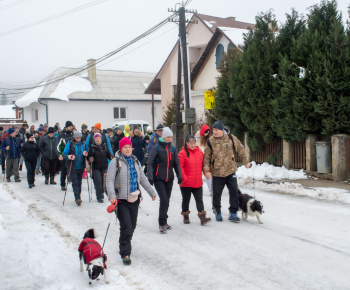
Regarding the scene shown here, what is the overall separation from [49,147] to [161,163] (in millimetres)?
7725

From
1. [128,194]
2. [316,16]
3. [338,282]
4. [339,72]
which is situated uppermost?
[316,16]

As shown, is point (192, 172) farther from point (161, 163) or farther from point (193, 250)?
point (193, 250)

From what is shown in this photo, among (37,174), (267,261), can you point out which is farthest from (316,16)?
(37,174)

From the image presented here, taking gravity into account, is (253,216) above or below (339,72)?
below

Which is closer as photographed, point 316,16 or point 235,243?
point 235,243

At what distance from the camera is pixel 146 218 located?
839 centimetres

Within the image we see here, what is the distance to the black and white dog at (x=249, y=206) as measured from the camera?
7.54 m

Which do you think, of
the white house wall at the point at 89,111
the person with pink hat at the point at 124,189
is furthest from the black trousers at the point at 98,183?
the white house wall at the point at 89,111

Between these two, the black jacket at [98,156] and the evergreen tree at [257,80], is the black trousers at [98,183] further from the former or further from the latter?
the evergreen tree at [257,80]

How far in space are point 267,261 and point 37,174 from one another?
13034mm

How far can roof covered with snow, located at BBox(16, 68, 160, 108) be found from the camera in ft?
123

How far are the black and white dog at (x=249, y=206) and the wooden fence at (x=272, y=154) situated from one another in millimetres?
7311

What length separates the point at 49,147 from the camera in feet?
45.3

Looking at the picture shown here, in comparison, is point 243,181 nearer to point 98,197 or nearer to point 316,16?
point 98,197
